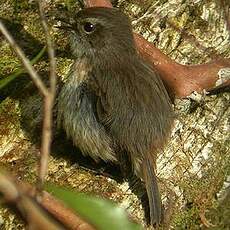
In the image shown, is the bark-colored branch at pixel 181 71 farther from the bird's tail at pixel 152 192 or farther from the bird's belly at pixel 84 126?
the bird's tail at pixel 152 192

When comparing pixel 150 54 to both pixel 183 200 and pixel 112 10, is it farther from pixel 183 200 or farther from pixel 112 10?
pixel 183 200

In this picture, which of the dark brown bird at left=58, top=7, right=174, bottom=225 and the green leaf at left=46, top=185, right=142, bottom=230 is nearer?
the green leaf at left=46, top=185, right=142, bottom=230

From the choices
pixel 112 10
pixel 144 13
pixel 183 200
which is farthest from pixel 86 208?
pixel 144 13

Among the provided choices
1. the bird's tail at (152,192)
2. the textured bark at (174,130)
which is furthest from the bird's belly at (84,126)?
the bird's tail at (152,192)

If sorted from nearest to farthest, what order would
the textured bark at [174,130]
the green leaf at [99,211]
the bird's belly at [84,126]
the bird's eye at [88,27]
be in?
the green leaf at [99,211]
the textured bark at [174,130]
the bird's belly at [84,126]
the bird's eye at [88,27]

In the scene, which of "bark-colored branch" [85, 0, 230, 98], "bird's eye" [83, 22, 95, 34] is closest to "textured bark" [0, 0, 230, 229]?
"bark-colored branch" [85, 0, 230, 98]

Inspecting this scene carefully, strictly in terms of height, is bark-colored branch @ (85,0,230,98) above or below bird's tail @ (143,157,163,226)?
above

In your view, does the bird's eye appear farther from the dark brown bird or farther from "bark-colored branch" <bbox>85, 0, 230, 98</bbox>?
"bark-colored branch" <bbox>85, 0, 230, 98</bbox>
